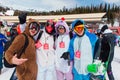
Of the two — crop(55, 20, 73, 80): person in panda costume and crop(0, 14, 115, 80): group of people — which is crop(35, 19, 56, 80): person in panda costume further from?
crop(55, 20, 73, 80): person in panda costume

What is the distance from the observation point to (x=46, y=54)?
4.36m

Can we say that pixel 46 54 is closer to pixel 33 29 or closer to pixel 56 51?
pixel 56 51

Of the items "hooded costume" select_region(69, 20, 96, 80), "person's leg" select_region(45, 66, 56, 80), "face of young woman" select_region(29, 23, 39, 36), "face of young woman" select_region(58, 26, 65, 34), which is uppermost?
"face of young woman" select_region(29, 23, 39, 36)

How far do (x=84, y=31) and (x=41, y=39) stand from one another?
2.27 ft

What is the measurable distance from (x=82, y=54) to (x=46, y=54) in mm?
559

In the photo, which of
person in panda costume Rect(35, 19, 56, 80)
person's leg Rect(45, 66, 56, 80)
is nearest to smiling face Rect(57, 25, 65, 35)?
person in panda costume Rect(35, 19, 56, 80)

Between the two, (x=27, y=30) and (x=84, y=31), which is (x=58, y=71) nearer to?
(x=84, y=31)

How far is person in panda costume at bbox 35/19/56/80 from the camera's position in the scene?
14.0ft

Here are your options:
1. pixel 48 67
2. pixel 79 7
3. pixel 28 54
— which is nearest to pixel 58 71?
pixel 48 67

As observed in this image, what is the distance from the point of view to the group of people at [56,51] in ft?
12.8

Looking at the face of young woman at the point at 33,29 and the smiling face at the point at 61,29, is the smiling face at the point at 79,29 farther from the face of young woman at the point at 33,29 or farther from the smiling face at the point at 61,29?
the face of young woman at the point at 33,29

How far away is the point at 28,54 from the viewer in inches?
150

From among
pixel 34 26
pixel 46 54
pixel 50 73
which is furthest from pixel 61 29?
pixel 34 26

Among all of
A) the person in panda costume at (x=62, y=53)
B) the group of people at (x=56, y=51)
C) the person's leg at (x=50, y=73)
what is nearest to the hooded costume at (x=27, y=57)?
the group of people at (x=56, y=51)
